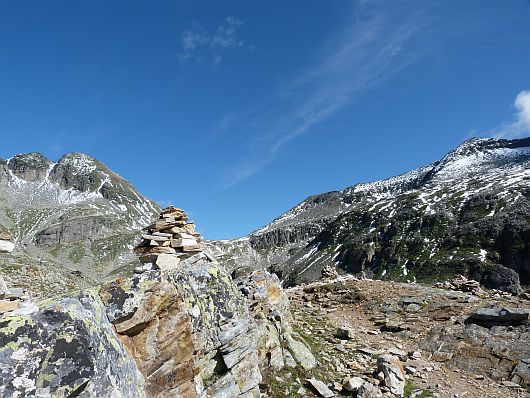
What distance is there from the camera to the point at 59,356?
8.12 meters

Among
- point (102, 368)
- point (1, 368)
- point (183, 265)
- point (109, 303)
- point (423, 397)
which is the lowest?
point (423, 397)

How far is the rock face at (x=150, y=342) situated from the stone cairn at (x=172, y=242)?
224mm

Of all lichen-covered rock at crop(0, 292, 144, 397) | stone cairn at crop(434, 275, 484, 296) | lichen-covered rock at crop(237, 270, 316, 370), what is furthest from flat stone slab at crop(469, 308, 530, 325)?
lichen-covered rock at crop(0, 292, 144, 397)

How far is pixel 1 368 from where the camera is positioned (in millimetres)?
7504

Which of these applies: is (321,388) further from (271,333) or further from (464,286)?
(464,286)

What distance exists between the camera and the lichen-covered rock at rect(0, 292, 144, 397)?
766 cm

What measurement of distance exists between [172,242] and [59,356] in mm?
8289

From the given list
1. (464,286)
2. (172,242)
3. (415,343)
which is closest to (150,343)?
(172,242)

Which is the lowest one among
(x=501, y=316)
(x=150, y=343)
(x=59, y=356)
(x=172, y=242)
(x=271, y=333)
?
(x=501, y=316)

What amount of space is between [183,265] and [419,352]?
51.3ft

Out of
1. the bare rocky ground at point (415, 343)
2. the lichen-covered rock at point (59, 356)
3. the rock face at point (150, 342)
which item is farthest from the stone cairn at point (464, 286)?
the lichen-covered rock at point (59, 356)

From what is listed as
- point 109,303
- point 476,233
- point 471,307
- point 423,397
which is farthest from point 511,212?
point 109,303

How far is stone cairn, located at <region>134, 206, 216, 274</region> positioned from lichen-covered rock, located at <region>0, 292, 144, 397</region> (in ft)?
19.6

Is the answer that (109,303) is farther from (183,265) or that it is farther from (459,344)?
(459,344)
